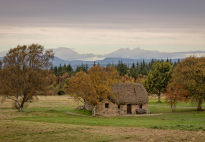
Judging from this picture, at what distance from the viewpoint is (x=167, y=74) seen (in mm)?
67125

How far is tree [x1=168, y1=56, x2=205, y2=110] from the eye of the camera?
4394cm

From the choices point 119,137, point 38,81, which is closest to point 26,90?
point 38,81

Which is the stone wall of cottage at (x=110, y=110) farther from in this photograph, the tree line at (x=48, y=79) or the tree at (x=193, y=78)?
the tree at (x=193, y=78)

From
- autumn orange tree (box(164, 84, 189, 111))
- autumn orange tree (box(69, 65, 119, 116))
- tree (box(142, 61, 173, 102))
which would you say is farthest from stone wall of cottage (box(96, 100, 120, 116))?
tree (box(142, 61, 173, 102))

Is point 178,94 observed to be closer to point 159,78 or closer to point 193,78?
point 193,78

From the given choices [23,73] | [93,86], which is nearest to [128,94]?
[93,86]

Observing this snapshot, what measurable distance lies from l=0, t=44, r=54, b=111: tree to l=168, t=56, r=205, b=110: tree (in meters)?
26.3

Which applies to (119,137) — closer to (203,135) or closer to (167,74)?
(203,135)

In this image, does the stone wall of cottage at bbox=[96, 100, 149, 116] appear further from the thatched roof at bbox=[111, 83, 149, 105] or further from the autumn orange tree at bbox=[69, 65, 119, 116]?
the autumn orange tree at bbox=[69, 65, 119, 116]

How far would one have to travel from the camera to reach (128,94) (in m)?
45.0

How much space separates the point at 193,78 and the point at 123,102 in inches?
571

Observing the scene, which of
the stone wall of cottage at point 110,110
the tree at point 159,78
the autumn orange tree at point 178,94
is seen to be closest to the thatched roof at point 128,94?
the stone wall of cottage at point 110,110

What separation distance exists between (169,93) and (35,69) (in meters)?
25.5

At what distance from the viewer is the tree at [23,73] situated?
39.6 m
